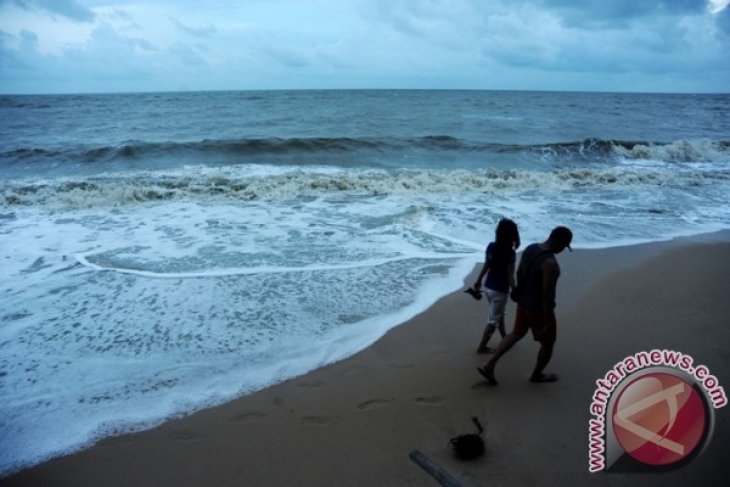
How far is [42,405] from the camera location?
4020 millimetres

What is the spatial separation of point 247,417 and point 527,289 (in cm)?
267

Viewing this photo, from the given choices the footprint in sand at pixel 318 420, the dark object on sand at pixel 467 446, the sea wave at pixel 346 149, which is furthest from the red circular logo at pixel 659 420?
the sea wave at pixel 346 149

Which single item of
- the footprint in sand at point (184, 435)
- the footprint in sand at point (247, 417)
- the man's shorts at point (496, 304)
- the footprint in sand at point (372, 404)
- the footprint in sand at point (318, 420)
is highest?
the man's shorts at point (496, 304)

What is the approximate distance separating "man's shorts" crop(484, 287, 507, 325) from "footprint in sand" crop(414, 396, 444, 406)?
1.12 meters

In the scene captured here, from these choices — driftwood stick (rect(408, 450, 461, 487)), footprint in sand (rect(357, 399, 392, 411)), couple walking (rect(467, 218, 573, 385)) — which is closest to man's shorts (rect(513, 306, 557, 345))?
couple walking (rect(467, 218, 573, 385))

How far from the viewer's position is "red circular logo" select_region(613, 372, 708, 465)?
120 inches

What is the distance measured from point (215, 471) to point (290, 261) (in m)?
4.45

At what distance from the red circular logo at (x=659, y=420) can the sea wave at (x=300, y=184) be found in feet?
33.7

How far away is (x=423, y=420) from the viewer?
12.1 ft

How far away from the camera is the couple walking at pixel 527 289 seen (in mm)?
3773

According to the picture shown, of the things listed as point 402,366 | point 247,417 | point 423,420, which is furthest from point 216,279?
point 423,420

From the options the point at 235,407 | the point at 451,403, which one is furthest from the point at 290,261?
the point at 451,403

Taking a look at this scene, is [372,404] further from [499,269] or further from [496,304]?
[499,269]

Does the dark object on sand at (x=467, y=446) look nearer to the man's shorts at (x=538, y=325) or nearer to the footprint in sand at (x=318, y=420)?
the footprint in sand at (x=318, y=420)
